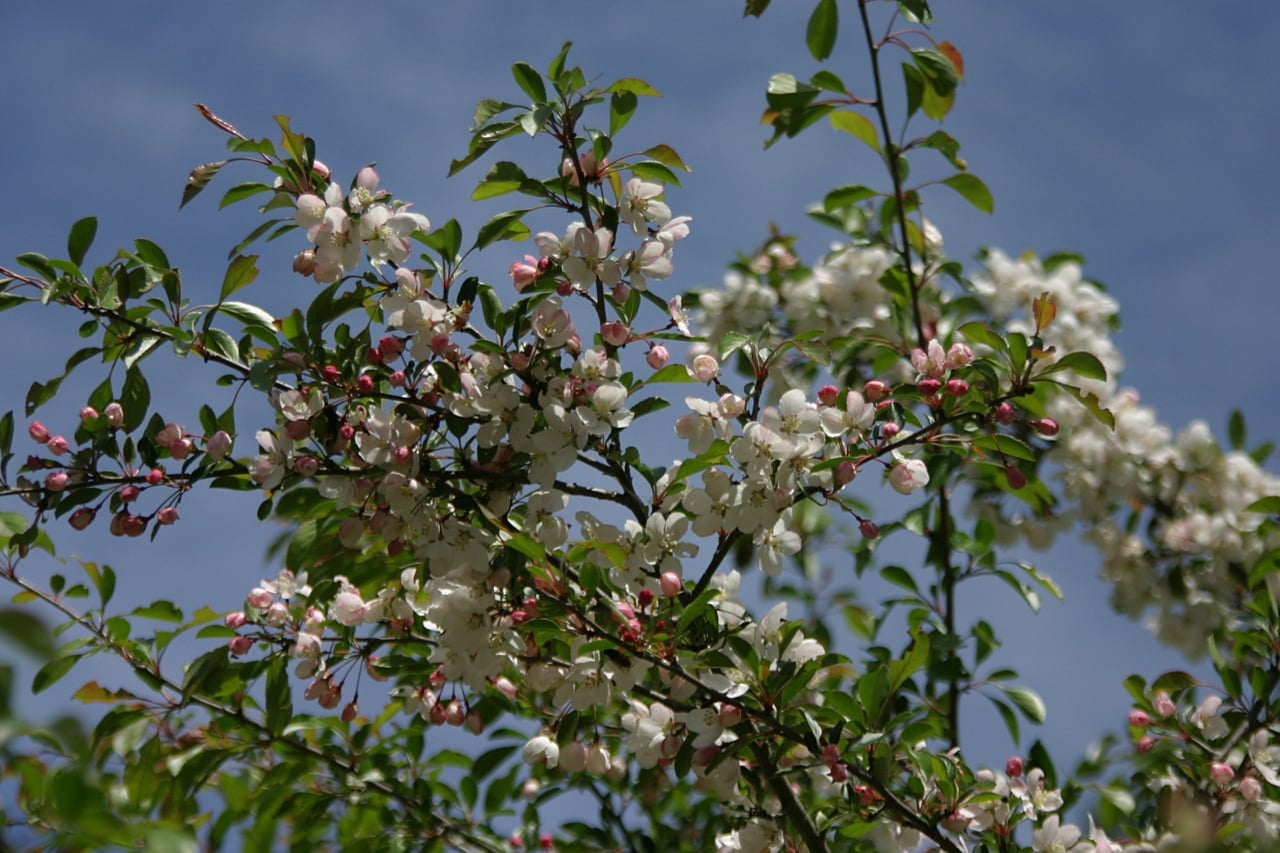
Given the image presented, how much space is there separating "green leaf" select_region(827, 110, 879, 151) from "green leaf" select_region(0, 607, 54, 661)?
2408 mm

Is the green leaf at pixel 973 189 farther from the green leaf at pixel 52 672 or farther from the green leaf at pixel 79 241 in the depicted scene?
the green leaf at pixel 52 672

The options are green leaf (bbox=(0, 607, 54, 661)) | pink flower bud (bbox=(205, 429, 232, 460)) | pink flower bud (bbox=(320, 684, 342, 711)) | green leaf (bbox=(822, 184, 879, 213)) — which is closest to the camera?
green leaf (bbox=(0, 607, 54, 661))

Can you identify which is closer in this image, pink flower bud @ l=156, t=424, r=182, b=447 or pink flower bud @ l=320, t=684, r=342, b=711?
pink flower bud @ l=156, t=424, r=182, b=447

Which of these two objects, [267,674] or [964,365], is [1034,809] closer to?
[964,365]

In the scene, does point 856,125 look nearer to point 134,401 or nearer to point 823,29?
point 823,29

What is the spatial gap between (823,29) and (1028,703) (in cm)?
177

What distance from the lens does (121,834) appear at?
775 millimetres

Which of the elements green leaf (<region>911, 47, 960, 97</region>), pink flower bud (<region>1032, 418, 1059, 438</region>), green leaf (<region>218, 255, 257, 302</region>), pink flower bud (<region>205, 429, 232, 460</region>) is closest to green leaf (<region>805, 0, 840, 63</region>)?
green leaf (<region>911, 47, 960, 97</region>)

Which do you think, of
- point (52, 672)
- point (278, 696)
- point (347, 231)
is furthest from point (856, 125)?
point (52, 672)

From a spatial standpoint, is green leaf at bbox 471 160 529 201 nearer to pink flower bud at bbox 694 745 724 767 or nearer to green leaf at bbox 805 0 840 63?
green leaf at bbox 805 0 840 63

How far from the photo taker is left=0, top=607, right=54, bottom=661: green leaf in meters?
0.61

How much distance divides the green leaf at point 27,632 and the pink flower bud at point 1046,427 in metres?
1.71

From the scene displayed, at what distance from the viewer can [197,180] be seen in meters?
2.06

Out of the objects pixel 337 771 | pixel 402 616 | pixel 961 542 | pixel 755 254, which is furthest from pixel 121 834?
pixel 755 254
